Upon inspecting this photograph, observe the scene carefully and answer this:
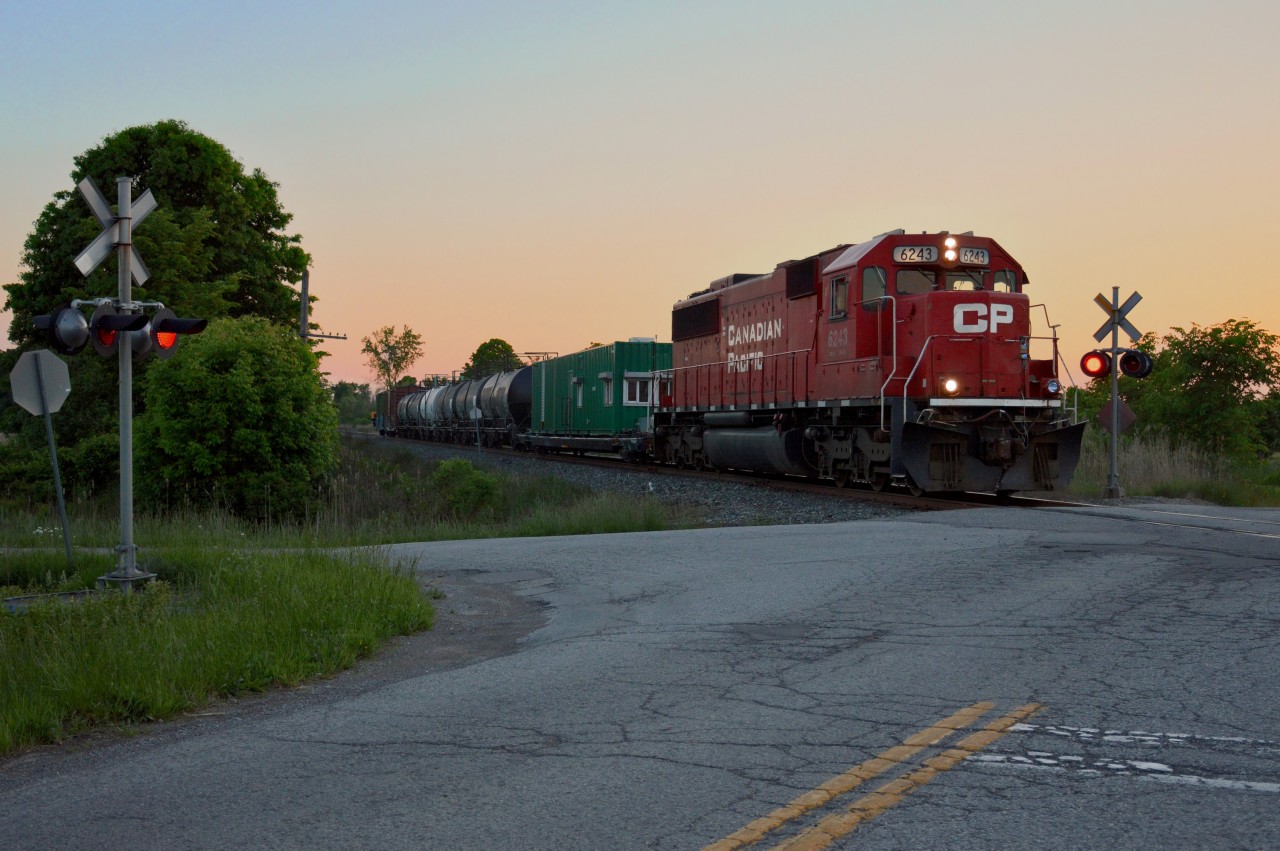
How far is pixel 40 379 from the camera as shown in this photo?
41.6ft

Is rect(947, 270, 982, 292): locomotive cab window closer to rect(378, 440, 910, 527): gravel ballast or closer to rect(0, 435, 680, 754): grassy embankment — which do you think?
rect(378, 440, 910, 527): gravel ballast

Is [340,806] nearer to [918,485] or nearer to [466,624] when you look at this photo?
[466,624]

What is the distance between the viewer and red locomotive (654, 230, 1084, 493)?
1756 centimetres

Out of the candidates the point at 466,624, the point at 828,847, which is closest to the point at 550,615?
the point at 466,624

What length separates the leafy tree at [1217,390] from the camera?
31156mm

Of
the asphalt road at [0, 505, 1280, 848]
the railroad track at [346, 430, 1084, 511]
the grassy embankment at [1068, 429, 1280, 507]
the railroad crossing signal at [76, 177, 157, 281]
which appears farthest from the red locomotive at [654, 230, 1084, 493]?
the railroad crossing signal at [76, 177, 157, 281]

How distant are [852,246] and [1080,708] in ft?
48.3

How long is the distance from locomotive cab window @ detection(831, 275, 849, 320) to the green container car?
34.5 feet

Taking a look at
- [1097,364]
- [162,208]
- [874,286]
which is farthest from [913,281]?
[162,208]

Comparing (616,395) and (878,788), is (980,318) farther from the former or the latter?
(616,395)

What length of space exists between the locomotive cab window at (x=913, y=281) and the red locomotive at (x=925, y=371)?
0.05 ft

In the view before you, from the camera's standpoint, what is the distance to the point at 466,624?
869 centimetres

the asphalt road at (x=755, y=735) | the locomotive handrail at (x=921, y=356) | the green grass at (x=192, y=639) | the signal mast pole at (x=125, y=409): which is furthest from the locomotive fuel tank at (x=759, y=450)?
the signal mast pole at (x=125, y=409)

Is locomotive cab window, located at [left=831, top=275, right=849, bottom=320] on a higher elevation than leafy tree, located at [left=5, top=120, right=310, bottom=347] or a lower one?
lower
